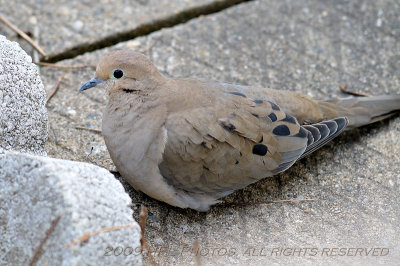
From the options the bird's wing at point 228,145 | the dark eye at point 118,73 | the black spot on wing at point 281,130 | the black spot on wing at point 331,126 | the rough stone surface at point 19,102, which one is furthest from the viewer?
the black spot on wing at point 331,126

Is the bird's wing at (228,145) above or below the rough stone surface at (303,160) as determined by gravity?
above

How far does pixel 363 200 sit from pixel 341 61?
4.14ft

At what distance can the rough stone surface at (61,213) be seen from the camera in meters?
2.01

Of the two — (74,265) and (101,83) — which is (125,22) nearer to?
(101,83)

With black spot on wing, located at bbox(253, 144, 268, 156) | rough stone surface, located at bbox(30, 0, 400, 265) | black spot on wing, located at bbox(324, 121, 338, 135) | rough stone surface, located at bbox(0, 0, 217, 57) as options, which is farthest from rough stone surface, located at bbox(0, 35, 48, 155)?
black spot on wing, located at bbox(324, 121, 338, 135)

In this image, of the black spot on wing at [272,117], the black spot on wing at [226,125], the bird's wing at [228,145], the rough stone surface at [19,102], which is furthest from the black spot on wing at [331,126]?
the rough stone surface at [19,102]

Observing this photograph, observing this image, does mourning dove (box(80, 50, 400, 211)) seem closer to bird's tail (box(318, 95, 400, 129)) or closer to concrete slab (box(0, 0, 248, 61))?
bird's tail (box(318, 95, 400, 129))

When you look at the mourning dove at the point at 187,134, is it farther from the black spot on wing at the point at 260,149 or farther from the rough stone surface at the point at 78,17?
the rough stone surface at the point at 78,17

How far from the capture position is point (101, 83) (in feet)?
9.41

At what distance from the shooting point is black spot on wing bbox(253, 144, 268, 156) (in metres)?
2.84

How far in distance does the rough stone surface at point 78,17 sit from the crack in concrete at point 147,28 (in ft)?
0.09

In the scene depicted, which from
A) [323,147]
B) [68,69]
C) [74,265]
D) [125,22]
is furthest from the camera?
[125,22]

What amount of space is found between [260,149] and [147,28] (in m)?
1.68

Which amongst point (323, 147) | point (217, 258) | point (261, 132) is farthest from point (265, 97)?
point (217, 258)
